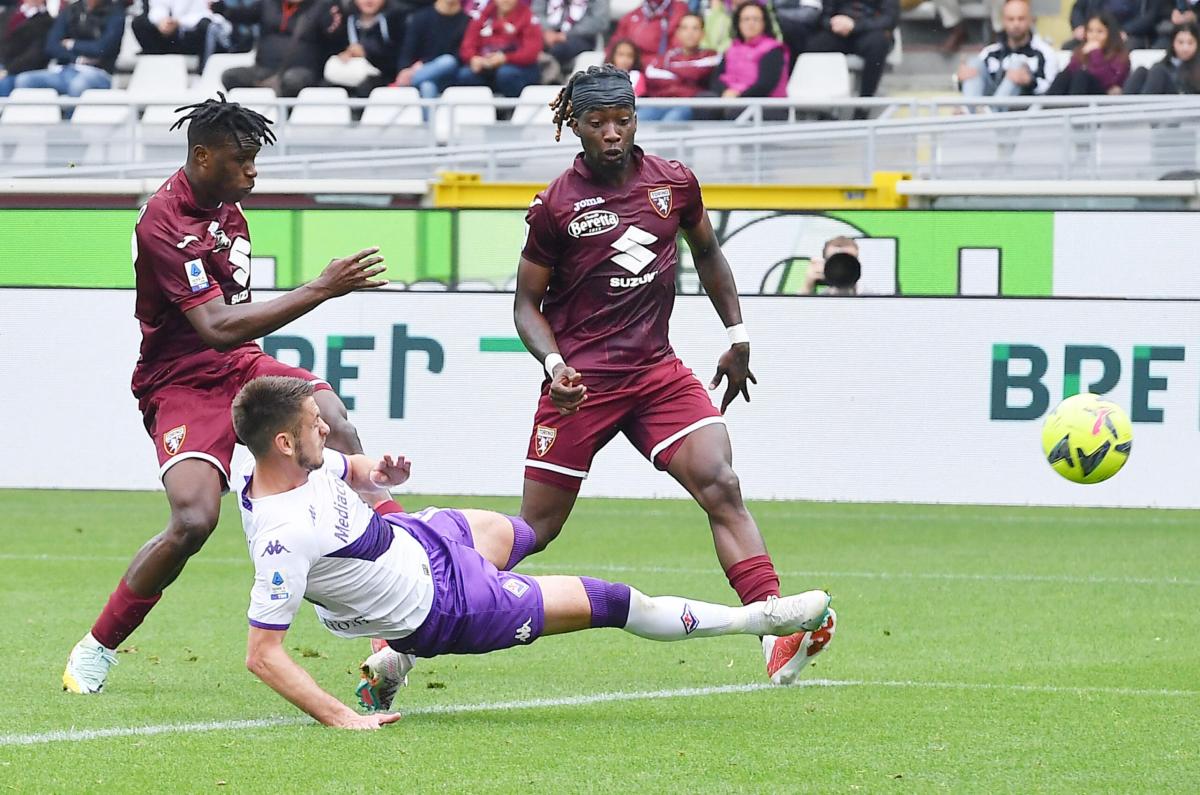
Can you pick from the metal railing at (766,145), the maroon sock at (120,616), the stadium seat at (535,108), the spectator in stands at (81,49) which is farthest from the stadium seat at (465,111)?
the maroon sock at (120,616)

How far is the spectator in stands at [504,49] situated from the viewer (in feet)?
65.8

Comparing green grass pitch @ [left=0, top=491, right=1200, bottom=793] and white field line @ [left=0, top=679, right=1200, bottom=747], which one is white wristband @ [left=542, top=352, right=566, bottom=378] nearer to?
green grass pitch @ [left=0, top=491, right=1200, bottom=793]

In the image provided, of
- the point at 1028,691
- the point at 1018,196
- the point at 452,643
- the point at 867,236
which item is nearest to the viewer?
the point at 452,643

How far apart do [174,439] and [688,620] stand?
198 centimetres

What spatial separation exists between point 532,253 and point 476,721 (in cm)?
209

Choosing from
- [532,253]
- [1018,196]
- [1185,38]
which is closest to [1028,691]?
[532,253]

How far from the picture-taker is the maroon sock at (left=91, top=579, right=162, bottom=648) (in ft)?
21.7

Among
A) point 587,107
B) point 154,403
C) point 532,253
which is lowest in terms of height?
point 154,403

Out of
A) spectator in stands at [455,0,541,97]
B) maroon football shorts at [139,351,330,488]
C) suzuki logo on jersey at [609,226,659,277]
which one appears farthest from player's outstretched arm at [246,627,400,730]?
spectator in stands at [455,0,541,97]

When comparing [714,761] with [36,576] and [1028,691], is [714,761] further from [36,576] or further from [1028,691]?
[36,576]

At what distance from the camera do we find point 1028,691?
646 centimetres

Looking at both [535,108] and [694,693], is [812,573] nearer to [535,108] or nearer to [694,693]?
[694,693]

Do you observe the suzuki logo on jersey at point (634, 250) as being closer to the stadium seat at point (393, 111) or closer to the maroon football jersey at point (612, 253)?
the maroon football jersey at point (612, 253)

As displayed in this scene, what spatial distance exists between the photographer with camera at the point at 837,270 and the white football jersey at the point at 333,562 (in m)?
8.85
